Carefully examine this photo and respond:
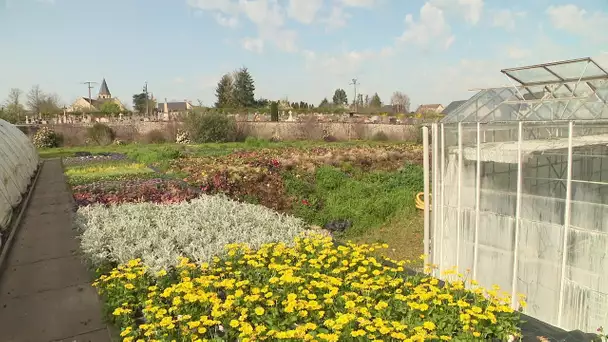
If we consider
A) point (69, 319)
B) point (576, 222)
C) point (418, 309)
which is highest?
point (576, 222)

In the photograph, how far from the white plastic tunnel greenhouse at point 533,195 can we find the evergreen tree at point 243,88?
A: 55.8 metres

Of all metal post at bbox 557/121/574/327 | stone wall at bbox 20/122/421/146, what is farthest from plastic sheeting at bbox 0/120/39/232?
stone wall at bbox 20/122/421/146

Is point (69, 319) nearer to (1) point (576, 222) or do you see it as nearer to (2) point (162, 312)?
(2) point (162, 312)

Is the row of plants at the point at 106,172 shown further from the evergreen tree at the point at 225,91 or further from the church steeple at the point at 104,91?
the church steeple at the point at 104,91

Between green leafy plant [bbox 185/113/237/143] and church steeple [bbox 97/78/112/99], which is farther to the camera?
church steeple [bbox 97/78/112/99]

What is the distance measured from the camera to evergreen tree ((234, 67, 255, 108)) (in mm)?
60469

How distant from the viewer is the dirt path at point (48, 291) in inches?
147

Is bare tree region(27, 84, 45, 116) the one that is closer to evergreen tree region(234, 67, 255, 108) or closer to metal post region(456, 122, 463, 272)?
evergreen tree region(234, 67, 255, 108)

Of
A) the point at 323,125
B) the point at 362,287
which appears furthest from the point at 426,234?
the point at 323,125

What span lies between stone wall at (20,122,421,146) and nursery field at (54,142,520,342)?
57.6ft

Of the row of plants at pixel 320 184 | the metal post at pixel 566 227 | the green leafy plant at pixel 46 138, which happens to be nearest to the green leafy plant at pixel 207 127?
the green leafy plant at pixel 46 138

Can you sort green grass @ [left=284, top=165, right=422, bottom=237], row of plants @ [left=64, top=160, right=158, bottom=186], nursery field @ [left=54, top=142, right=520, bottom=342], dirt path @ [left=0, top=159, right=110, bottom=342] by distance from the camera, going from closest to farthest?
nursery field @ [left=54, top=142, right=520, bottom=342], dirt path @ [left=0, top=159, right=110, bottom=342], green grass @ [left=284, top=165, right=422, bottom=237], row of plants @ [left=64, top=160, right=158, bottom=186]

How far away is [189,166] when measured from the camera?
14.2 meters

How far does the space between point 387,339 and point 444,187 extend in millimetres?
3426
